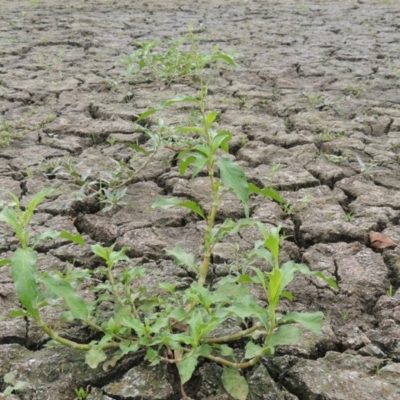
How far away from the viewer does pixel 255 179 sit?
282 centimetres

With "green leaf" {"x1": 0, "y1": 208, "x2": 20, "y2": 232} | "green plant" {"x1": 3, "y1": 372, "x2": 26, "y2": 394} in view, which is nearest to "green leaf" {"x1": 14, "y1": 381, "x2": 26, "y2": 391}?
"green plant" {"x1": 3, "y1": 372, "x2": 26, "y2": 394}

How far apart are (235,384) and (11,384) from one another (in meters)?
0.59

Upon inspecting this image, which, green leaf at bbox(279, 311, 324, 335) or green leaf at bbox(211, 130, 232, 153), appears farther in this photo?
green leaf at bbox(211, 130, 232, 153)

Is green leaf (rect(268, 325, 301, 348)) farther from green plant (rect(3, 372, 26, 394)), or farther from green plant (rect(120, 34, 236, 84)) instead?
green plant (rect(120, 34, 236, 84))

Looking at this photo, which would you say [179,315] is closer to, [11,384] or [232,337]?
[232,337]

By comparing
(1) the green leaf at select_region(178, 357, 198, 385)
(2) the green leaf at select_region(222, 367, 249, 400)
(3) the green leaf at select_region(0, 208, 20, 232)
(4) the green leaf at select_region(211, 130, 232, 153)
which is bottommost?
(2) the green leaf at select_region(222, 367, 249, 400)

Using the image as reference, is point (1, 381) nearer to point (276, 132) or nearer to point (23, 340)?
point (23, 340)

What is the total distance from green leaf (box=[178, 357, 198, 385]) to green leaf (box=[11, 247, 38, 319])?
39cm

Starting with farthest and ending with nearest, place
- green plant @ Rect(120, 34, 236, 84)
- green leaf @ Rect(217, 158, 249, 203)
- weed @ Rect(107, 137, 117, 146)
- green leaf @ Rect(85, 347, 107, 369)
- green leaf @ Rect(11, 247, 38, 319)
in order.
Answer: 1. green plant @ Rect(120, 34, 236, 84)
2. weed @ Rect(107, 137, 117, 146)
3. green leaf @ Rect(217, 158, 249, 203)
4. green leaf @ Rect(85, 347, 107, 369)
5. green leaf @ Rect(11, 247, 38, 319)

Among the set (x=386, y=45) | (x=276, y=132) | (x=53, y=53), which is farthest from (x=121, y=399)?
(x=386, y=45)

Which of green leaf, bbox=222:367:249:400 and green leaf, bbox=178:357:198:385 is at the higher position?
green leaf, bbox=178:357:198:385

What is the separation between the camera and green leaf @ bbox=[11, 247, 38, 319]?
1342mm

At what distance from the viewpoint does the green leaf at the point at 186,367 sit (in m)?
1.40

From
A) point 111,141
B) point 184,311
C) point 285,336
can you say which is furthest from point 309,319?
point 111,141
